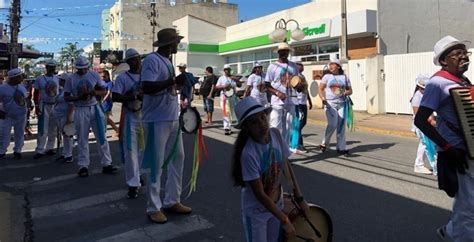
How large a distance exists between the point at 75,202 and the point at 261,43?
28.9m

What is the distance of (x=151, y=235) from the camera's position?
510cm

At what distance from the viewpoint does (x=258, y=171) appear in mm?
3400

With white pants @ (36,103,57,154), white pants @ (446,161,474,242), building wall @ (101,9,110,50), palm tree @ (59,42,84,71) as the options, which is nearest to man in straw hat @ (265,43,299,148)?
white pants @ (446,161,474,242)

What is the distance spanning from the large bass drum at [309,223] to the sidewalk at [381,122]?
10.3 m

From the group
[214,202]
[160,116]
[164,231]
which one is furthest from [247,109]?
[214,202]

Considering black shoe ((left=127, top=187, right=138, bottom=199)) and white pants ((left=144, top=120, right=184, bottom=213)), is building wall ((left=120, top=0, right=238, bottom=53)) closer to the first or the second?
black shoe ((left=127, top=187, right=138, bottom=199))

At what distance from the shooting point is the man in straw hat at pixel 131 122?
Answer: 6.54 meters

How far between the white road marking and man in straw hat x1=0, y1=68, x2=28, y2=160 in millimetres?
6202

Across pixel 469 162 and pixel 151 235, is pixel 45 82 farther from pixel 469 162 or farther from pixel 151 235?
pixel 469 162

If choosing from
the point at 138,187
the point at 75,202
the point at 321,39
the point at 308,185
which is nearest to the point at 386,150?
the point at 308,185

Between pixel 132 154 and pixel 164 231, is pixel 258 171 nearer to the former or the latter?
pixel 164 231

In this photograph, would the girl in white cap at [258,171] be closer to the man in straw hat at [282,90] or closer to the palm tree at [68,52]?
the man in straw hat at [282,90]

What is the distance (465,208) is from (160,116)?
3.14 meters

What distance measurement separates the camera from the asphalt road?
5.18 meters
